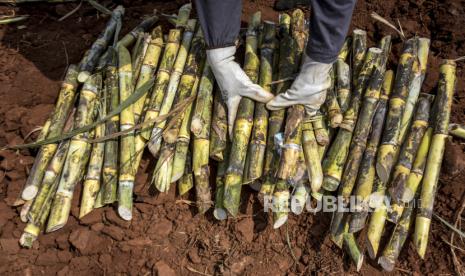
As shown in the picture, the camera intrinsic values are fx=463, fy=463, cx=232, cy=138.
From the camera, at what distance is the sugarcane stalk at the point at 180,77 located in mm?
3152

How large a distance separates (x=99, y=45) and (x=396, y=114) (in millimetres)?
2288

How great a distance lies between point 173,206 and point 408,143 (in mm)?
1584

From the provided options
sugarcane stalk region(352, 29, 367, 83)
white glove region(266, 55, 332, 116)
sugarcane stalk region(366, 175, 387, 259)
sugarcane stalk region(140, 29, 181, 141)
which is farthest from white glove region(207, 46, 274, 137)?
sugarcane stalk region(366, 175, 387, 259)

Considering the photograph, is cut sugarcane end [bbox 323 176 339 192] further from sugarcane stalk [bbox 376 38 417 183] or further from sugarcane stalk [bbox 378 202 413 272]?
sugarcane stalk [bbox 378 202 413 272]

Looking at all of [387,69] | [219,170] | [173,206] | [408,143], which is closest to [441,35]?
[387,69]

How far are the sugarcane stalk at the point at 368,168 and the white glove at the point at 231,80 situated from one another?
70 centimetres

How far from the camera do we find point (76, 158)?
Answer: 3.13 metres

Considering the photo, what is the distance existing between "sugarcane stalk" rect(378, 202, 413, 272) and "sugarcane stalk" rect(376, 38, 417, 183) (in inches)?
9.7

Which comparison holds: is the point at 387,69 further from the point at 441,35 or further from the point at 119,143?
the point at 119,143

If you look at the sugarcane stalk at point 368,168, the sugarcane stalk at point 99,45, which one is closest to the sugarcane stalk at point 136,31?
the sugarcane stalk at point 99,45

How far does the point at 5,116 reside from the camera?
3.48m

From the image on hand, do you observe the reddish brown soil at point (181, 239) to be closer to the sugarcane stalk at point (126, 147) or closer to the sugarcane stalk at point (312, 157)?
the sugarcane stalk at point (126, 147)

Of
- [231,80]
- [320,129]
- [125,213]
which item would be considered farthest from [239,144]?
[125,213]

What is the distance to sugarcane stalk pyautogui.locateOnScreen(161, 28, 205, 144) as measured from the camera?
3.10 metres
